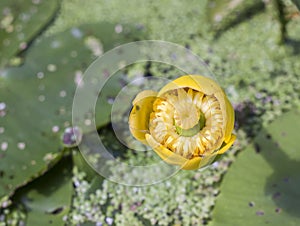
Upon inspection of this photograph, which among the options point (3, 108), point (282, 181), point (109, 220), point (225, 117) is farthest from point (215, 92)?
point (3, 108)

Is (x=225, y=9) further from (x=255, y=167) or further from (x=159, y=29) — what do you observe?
(x=255, y=167)

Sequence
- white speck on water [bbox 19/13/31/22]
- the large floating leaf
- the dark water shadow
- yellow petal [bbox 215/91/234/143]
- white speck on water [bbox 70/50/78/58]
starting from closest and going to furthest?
yellow petal [bbox 215/91/234/143] → the dark water shadow → the large floating leaf → white speck on water [bbox 70/50/78/58] → white speck on water [bbox 19/13/31/22]

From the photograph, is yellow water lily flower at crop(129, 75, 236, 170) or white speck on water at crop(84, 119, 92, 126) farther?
white speck on water at crop(84, 119, 92, 126)

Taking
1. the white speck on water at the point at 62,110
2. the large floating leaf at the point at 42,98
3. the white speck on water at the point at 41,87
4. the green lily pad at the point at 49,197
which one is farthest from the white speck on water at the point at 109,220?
the white speck on water at the point at 41,87

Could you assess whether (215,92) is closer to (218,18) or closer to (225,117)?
(225,117)

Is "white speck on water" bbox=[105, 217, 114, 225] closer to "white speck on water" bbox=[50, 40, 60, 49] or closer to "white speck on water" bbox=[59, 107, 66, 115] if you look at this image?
"white speck on water" bbox=[59, 107, 66, 115]

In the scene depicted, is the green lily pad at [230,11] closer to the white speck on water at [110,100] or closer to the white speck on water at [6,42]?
the white speck on water at [110,100]

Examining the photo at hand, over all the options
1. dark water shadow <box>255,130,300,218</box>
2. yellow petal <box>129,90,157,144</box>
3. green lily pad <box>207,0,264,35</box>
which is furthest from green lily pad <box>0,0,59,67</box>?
dark water shadow <box>255,130,300,218</box>
